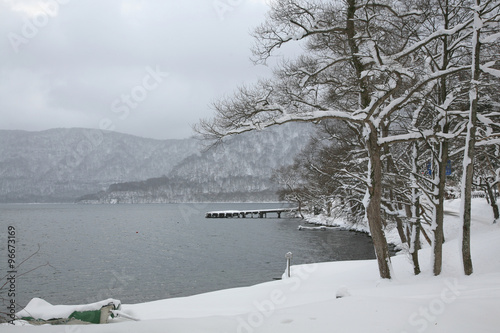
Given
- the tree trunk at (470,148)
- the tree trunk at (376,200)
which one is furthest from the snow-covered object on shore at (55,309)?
the tree trunk at (470,148)

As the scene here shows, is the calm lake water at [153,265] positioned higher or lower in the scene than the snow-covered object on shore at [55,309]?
lower

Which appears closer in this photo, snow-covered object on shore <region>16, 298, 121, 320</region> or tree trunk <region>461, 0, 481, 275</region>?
snow-covered object on shore <region>16, 298, 121, 320</region>

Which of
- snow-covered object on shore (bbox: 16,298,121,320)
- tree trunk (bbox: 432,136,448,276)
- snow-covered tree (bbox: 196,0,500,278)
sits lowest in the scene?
snow-covered object on shore (bbox: 16,298,121,320)

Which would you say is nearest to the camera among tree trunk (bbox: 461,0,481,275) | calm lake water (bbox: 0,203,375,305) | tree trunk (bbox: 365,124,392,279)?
tree trunk (bbox: 461,0,481,275)

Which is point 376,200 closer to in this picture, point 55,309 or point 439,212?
point 439,212

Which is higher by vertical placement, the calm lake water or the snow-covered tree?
the snow-covered tree

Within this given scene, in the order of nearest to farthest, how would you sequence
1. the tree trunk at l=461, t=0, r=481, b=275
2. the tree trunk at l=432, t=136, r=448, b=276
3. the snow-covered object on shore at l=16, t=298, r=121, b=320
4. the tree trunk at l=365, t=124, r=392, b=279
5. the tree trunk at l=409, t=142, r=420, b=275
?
the snow-covered object on shore at l=16, t=298, r=121, b=320 → the tree trunk at l=461, t=0, r=481, b=275 → the tree trunk at l=365, t=124, r=392, b=279 → the tree trunk at l=432, t=136, r=448, b=276 → the tree trunk at l=409, t=142, r=420, b=275

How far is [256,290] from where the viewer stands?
1434 centimetres

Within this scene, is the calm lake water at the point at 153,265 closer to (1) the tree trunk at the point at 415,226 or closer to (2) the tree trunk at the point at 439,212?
(1) the tree trunk at the point at 415,226

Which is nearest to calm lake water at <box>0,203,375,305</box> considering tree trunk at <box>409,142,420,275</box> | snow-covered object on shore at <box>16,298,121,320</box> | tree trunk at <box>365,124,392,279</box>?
snow-covered object on shore at <box>16,298,121,320</box>

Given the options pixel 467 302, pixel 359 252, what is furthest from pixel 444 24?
pixel 359 252

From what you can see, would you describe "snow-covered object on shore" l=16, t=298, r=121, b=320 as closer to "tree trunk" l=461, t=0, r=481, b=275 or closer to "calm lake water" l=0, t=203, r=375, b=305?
"tree trunk" l=461, t=0, r=481, b=275

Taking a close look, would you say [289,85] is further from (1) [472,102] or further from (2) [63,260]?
(2) [63,260]

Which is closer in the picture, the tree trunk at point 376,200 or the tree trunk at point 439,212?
the tree trunk at point 376,200
